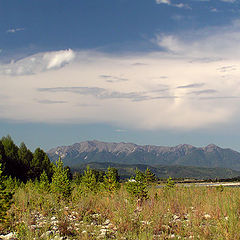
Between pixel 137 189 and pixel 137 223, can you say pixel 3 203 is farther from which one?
pixel 137 189

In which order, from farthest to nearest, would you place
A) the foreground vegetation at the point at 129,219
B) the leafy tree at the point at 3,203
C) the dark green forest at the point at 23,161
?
the dark green forest at the point at 23,161
the leafy tree at the point at 3,203
the foreground vegetation at the point at 129,219

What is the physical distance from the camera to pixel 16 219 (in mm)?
10891

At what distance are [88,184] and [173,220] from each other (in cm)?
1535

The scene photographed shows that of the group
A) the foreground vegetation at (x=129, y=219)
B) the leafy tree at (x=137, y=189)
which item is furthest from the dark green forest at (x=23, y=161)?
the foreground vegetation at (x=129, y=219)

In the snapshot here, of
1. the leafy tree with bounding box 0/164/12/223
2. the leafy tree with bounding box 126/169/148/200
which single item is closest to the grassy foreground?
the leafy tree with bounding box 0/164/12/223

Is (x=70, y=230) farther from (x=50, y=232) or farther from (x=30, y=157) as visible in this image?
(x=30, y=157)

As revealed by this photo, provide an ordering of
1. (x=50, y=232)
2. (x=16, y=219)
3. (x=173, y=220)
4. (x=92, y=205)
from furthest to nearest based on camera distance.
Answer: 1. (x=92, y=205)
2. (x=16, y=219)
3. (x=173, y=220)
4. (x=50, y=232)

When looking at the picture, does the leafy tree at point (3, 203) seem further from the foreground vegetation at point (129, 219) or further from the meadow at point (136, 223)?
the meadow at point (136, 223)

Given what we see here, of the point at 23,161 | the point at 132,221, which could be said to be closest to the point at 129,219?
the point at 132,221

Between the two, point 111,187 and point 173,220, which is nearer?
point 173,220

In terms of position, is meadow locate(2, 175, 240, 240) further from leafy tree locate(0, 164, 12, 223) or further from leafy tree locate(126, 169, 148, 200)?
leafy tree locate(126, 169, 148, 200)

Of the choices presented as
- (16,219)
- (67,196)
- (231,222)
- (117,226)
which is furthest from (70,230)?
(67,196)

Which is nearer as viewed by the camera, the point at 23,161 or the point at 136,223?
the point at 136,223

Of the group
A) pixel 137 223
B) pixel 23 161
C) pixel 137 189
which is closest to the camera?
pixel 137 223
